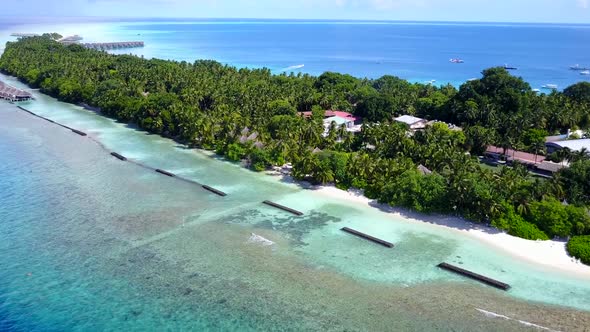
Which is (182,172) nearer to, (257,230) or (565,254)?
(257,230)

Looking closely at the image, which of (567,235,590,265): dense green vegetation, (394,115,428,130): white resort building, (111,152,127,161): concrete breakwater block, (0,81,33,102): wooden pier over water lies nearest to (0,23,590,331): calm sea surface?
(567,235,590,265): dense green vegetation

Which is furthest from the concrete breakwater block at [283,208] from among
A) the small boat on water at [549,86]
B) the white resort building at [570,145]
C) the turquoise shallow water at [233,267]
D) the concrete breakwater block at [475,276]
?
the small boat on water at [549,86]

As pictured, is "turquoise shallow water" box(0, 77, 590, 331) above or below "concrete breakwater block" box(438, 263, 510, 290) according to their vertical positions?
below

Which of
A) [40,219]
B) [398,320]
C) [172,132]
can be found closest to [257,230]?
[398,320]

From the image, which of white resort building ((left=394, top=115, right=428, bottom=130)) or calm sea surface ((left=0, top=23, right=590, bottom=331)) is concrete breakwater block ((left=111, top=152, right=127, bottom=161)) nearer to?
calm sea surface ((left=0, top=23, right=590, bottom=331))

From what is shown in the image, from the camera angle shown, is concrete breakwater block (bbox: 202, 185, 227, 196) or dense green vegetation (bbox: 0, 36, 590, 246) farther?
concrete breakwater block (bbox: 202, 185, 227, 196)

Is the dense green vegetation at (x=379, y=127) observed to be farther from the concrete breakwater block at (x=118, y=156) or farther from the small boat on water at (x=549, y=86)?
the small boat on water at (x=549, y=86)

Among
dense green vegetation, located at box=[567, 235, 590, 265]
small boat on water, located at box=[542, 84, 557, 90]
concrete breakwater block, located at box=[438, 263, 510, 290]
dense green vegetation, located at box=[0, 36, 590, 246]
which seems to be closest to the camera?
concrete breakwater block, located at box=[438, 263, 510, 290]

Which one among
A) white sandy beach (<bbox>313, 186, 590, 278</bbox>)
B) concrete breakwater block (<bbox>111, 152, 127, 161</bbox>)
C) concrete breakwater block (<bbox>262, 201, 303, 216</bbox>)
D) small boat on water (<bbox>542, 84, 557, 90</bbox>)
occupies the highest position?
small boat on water (<bbox>542, 84, 557, 90</bbox>)
